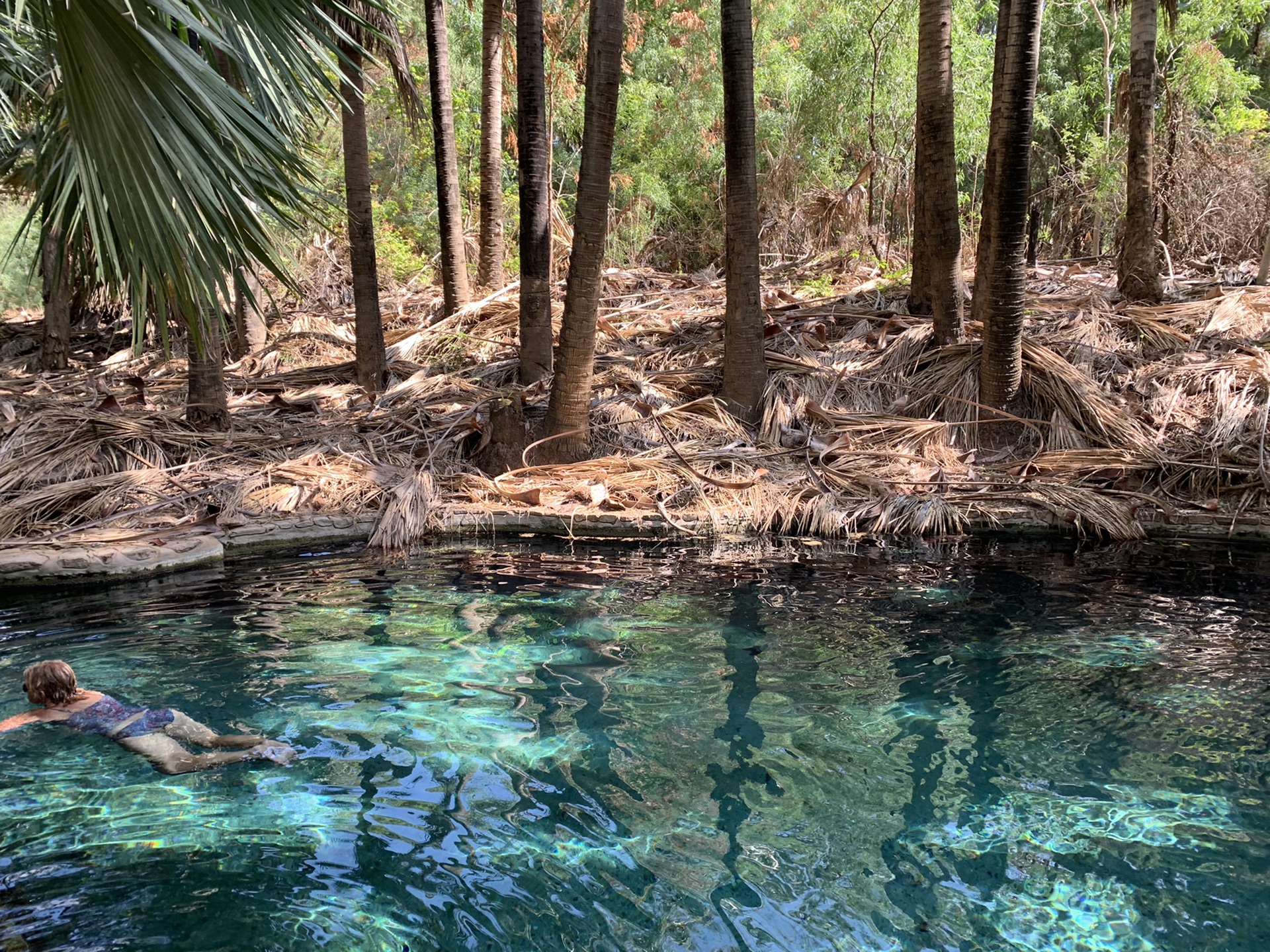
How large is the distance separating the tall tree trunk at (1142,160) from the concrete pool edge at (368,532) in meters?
4.06

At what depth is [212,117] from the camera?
11.3 feet

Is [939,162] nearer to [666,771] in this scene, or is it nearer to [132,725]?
[666,771]

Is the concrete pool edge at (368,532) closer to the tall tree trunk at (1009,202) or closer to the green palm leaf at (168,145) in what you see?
the tall tree trunk at (1009,202)

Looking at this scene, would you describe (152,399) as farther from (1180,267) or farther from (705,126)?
(705,126)

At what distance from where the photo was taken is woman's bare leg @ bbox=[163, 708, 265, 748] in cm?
471

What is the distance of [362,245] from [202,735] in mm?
7382

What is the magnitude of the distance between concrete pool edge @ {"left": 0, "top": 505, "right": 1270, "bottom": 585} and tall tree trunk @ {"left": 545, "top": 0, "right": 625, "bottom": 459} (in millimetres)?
1165

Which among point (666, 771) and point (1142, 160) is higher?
point (1142, 160)

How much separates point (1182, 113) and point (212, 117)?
48.3ft

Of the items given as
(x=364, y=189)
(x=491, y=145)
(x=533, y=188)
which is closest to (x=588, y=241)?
(x=533, y=188)

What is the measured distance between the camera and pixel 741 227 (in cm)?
954

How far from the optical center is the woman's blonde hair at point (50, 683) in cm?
488

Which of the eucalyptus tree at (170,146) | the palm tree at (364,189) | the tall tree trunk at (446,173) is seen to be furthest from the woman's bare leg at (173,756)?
the tall tree trunk at (446,173)

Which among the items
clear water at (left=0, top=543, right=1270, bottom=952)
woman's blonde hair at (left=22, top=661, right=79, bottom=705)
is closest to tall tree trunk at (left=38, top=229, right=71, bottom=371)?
clear water at (left=0, top=543, right=1270, bottom=952)
